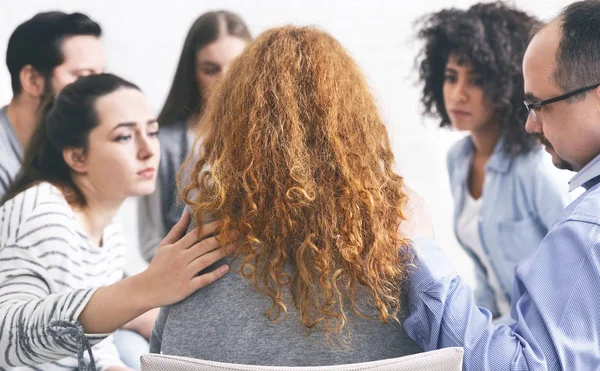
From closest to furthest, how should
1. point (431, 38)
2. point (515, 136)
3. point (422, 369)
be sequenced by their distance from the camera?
point (422, 369)
point (515, 136)
point (431, 38)

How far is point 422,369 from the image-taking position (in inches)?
42.7

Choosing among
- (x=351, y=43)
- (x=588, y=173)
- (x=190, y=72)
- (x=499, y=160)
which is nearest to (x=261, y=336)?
(x=588, y=173)

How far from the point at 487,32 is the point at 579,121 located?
1586 mm

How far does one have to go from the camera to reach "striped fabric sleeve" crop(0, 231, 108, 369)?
4.78 ft

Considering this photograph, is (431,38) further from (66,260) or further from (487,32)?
(66,260)

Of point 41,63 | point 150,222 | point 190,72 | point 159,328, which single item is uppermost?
point 41,63

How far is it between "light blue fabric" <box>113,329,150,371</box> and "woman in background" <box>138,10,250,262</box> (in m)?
0.59

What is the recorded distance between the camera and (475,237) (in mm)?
2730

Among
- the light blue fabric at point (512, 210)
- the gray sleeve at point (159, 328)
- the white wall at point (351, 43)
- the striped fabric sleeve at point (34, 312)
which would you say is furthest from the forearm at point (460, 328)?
the white wall at point (351, 43)

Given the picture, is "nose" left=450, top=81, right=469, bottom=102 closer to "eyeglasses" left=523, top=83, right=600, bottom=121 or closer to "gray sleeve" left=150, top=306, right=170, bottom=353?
"eyeglasses" left=523, top=83, right=600, bottom=121

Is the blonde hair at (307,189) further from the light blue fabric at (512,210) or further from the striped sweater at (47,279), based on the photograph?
the light blue fabric at (512,210)

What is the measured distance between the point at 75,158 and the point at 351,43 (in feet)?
6.87

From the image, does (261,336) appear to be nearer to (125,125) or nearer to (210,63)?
(125,125)

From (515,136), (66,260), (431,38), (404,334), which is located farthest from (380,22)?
(404,334)
